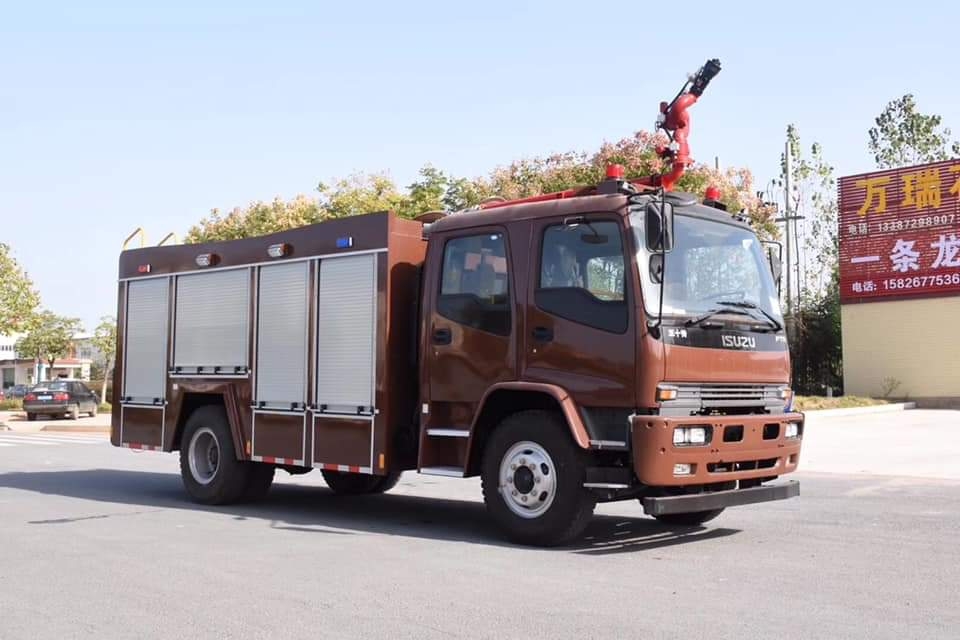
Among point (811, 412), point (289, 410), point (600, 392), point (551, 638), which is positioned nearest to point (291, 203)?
point (811, 412)

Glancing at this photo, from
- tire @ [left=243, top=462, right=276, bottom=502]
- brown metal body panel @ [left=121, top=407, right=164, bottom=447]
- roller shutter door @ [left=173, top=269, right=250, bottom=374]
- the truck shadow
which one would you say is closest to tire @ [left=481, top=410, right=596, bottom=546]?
the truck shadow

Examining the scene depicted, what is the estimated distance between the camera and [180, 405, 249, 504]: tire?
1097 cm

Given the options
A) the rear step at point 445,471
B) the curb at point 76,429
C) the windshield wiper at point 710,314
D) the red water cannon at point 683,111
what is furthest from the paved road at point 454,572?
the curb at point 76,429

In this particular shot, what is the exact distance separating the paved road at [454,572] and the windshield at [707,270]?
1944 millimetres

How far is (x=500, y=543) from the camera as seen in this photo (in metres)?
8.41

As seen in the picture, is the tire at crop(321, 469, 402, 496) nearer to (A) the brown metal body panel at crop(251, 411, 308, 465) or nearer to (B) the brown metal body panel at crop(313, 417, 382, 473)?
(A) the brown metal body panel at crop(251, 411, 308, 465)

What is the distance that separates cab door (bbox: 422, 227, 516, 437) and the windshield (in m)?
1.25

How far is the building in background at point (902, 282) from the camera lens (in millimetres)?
32938

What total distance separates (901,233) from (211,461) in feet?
92.6

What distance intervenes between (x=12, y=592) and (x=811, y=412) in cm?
2413

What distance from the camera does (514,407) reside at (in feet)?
28.0

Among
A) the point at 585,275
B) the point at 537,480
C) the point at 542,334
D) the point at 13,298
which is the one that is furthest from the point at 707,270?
the point at 13,298

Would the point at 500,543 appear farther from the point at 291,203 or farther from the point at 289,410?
the point at 291,203

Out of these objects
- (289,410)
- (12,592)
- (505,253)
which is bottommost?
(12,592)
